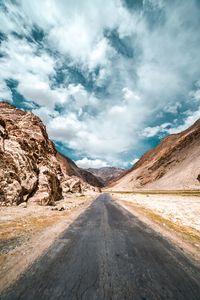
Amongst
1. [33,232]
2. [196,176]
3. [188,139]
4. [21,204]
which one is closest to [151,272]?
[33,232]

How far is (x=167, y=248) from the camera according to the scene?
701 cm

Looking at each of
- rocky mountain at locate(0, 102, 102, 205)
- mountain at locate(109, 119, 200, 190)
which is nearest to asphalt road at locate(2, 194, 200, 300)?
rocky mountain at locate(0, 102, 102, 205)

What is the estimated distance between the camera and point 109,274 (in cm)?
470

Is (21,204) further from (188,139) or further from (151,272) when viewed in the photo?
(188,139)

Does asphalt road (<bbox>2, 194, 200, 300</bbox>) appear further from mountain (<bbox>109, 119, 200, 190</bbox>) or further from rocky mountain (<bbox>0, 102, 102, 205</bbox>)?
mountain (<bbox>109, 119, 200, 190</bbox>)

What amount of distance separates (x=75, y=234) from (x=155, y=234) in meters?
3.86

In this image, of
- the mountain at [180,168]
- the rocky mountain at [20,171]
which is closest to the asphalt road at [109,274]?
the rocky mountain at [20,171]

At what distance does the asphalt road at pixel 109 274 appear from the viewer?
3826 millimetres

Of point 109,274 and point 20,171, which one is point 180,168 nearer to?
point 20,171

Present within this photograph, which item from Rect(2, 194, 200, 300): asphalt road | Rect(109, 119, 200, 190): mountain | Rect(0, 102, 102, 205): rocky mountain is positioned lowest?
Rect(2, 194, 200, 300): asphalt road

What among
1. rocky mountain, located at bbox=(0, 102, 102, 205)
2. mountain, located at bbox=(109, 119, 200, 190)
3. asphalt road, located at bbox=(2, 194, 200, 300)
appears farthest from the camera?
mountain, located at bbox=(109, 119, 200, 190)

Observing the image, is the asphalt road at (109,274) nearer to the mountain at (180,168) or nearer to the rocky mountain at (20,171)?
the rocky mountain at (20,171)

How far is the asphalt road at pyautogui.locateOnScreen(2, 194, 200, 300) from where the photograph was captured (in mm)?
3826

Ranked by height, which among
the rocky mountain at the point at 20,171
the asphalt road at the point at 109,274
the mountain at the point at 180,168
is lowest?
the asphalt road at the point at 109,274
